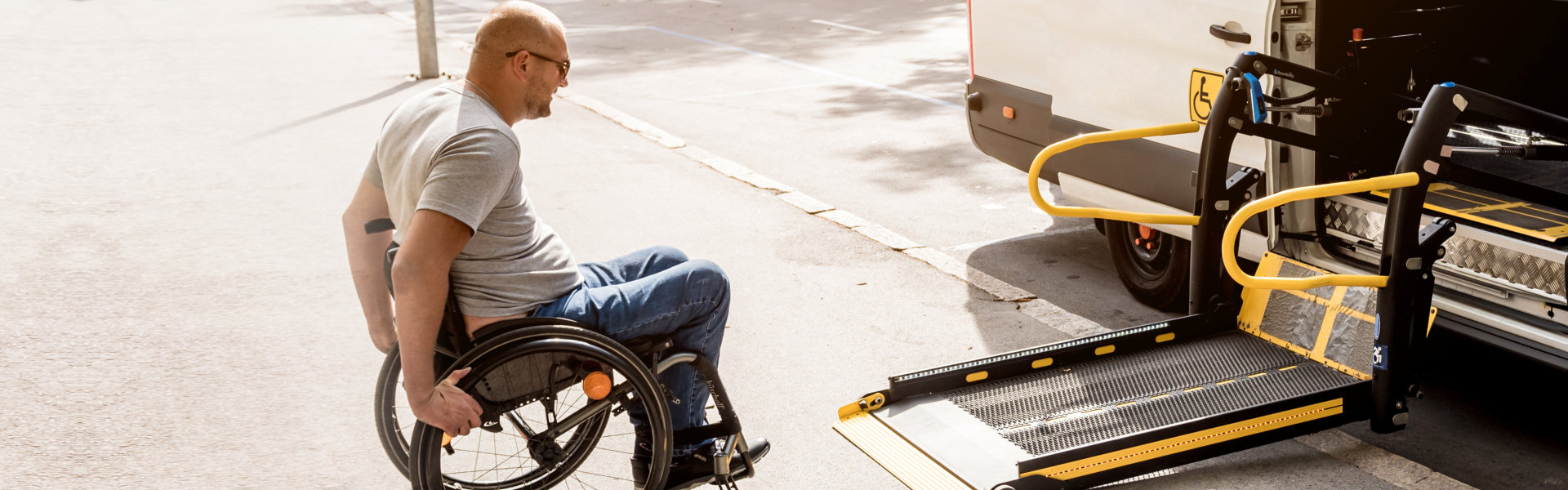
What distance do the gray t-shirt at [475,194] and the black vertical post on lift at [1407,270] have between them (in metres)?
2.41

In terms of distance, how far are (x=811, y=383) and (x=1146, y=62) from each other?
190 cm

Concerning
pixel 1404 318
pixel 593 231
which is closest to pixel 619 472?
pixel 1404 318

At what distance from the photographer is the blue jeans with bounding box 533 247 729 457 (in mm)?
3520

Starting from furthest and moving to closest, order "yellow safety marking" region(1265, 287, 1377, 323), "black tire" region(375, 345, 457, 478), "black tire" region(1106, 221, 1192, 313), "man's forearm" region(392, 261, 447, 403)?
"black tire" region(1106, 221, 1192, 313) → "yellow safety marking" region(1265, 287, 1377, 323) → "black tire" region(375, 345, 457, 478) → "man's forearm" region(392, 261, 447, 403)

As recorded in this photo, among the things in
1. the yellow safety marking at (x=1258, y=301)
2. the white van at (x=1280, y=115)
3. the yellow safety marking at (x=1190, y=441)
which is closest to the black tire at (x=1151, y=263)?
the white van at (x=1280, y=115)

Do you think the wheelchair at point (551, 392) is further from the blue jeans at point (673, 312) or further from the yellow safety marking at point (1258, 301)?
the yellow safety marking at point (1258, 301)

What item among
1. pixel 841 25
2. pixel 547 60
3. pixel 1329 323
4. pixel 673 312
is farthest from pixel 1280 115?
pixel 841 25

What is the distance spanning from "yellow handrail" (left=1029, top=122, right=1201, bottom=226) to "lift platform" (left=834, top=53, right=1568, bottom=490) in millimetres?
11

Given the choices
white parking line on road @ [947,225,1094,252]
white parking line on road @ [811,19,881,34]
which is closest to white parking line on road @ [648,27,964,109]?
white parking line on road @ [811,19,881,34]

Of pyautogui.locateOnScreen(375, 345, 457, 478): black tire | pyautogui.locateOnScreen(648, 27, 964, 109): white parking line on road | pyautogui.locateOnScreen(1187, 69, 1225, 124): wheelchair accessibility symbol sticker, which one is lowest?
pyautogui.locateOnScreen(648, 27, 964, 109): white parking line on road

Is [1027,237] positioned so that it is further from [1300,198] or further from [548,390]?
[548,390]

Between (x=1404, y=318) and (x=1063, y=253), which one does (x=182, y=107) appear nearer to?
(x=1063, y=253)

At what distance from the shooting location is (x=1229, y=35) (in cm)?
470

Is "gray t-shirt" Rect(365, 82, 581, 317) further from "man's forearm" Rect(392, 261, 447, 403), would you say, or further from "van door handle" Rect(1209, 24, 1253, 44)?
"van door handle" Rect(1209, 24, 1253, 44)
